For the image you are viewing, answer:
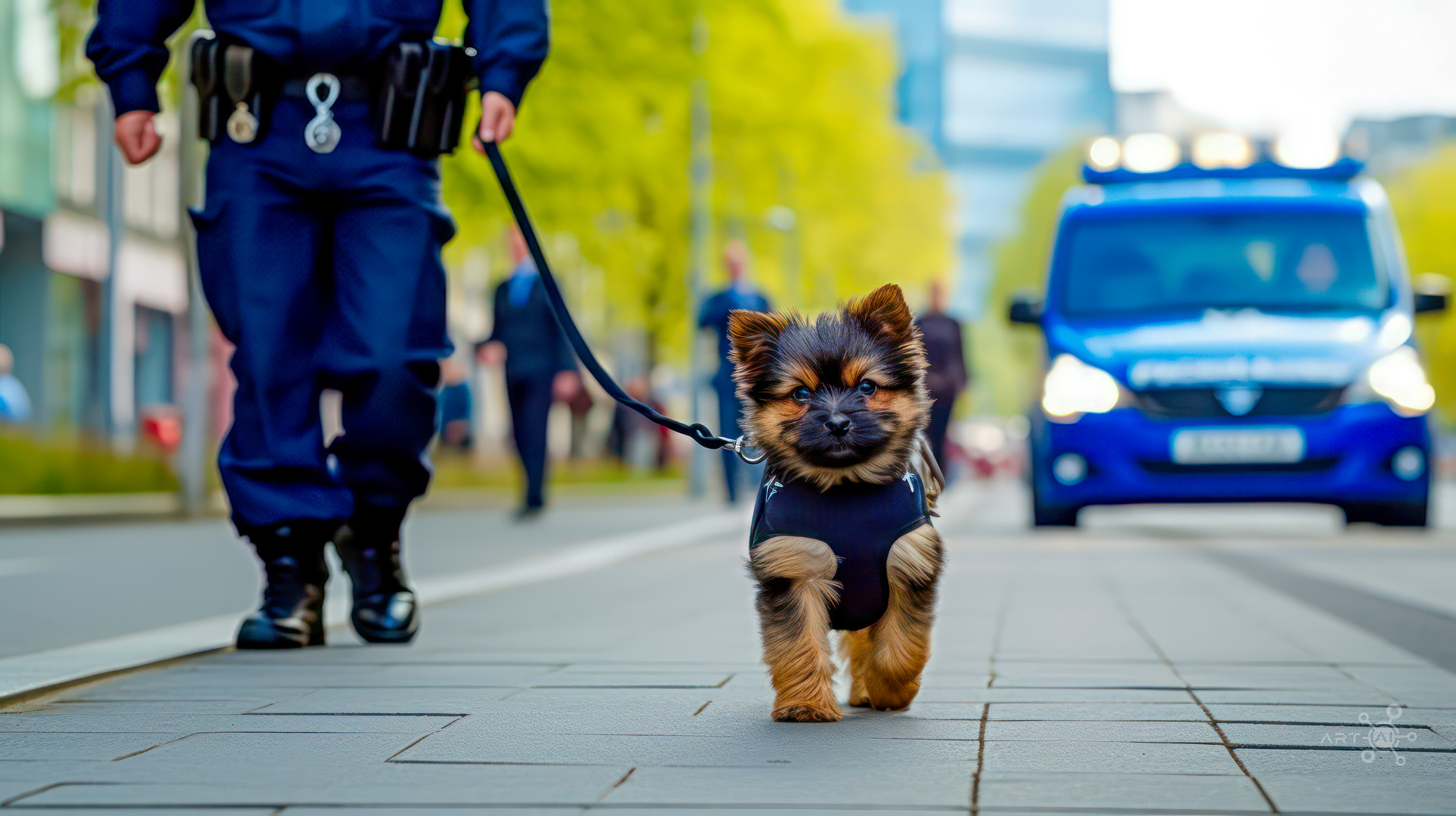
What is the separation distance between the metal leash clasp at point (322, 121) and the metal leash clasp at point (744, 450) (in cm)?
160

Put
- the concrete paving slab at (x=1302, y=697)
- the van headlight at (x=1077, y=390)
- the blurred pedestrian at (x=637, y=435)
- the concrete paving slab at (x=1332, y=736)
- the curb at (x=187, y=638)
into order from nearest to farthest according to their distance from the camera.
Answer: the concrete paving slab at (x=1332, y=736), the concrete paving slab at (x=1302, y=697), the curb at (x=187, y=638), the van headlight at (x=1077, y=390), the blurred pedestrian at (x=637, y=435)

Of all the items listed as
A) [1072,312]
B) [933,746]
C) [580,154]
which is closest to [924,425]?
[933,746]

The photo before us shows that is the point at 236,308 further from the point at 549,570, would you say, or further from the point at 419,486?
the point at 549,570

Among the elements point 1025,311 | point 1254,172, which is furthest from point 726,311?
point 1254,172

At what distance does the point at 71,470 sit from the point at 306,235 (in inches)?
536

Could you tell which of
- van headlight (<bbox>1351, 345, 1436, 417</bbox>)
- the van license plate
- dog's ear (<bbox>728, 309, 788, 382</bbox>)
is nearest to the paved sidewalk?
dog's ear (<bbox>728, 309, 788, 382</bbox>)

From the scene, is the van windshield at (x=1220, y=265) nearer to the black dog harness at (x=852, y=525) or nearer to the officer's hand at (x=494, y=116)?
the officer's hand at (x=494, y=116)

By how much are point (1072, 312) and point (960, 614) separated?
19.3 feet

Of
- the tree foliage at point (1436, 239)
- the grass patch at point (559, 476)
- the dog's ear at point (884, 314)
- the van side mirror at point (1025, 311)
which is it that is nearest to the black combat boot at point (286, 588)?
the dog's ear at point (884, 314)

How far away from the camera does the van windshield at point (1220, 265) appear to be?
13.0 m

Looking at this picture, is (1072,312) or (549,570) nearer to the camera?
(549,570)

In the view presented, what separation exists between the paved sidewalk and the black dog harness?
27cm

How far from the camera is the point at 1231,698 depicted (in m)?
4.87

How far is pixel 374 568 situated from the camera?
240 inches
